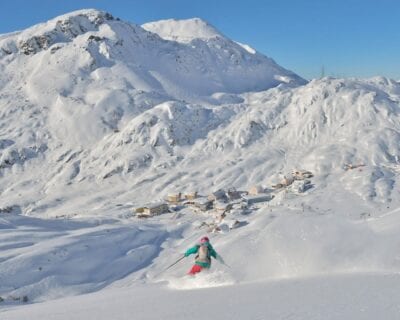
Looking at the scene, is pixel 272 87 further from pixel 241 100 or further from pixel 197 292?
pixel 197 292

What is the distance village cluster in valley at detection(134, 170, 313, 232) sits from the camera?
229 feet

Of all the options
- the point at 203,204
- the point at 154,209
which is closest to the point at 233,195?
the point at 203,204

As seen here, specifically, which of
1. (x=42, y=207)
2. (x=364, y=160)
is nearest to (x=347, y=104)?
(x=364, y=160)

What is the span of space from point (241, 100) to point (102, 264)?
112292 millimetres

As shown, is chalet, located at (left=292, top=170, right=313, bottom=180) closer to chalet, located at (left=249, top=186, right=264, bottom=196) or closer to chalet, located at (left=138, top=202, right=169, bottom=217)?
chalet, located at (left=249, top=186, right=264, bottom=196)

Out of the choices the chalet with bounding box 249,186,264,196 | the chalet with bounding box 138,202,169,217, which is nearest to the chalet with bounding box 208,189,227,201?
the chalet with bounding box 249,186,264,196

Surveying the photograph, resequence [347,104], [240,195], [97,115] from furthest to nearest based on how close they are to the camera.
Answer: [97,115] → [347,104] → [240,195]

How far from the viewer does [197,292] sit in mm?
12031

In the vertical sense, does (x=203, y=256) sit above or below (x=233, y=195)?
below

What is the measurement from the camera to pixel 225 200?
78500mm

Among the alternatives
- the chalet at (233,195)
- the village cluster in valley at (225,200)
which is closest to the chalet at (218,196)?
the village cluster in valley at (225,200)

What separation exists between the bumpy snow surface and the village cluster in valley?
134 cm

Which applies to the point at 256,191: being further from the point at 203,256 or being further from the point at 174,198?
the point at 203,256

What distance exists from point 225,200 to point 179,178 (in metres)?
25.9
